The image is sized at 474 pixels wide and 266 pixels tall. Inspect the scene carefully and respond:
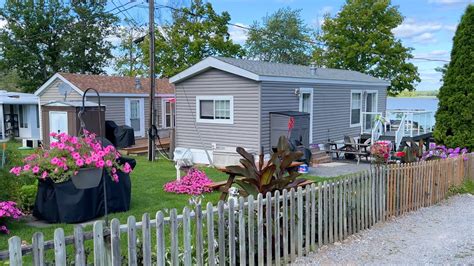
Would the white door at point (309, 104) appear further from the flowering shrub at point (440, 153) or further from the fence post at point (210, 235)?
the fence post at point (210, 235)

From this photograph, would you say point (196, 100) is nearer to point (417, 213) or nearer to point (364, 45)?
point (417, 213)

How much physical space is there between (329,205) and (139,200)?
389cm

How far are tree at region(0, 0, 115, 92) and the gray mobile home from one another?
2186 cm

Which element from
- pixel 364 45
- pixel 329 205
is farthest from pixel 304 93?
pixel 364 45

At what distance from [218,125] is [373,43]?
1918 cm

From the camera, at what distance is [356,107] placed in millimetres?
17672

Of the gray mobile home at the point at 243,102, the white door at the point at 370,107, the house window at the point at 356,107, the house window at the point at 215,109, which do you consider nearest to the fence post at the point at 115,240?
the gray mobile home at the point at 243,102

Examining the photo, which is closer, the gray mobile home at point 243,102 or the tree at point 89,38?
the gray mobile home at point 243,102

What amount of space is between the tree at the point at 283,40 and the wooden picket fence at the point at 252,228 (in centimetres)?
3568

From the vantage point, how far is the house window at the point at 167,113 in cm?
2111

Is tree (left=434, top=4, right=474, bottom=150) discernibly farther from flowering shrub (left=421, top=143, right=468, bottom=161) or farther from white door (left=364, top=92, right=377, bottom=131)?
white door (left=364, top=92, right=377, bottom=131)

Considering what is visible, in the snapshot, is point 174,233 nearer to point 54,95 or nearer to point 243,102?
point 243,102

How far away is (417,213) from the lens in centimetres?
732

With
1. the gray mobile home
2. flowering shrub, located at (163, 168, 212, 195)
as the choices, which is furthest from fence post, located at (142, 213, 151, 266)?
the gray mobile home
